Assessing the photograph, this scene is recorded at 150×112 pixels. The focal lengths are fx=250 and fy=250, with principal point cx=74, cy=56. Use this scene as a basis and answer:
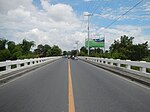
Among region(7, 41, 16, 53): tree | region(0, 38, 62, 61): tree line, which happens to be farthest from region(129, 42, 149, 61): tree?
region(7, 41, 16, 53): tree

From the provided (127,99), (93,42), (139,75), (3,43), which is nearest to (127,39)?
(93,42)

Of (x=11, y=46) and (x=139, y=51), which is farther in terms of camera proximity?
(x=11, y=46)

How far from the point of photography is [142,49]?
308 ft

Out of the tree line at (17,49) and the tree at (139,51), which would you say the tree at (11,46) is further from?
the tree at (139,51)

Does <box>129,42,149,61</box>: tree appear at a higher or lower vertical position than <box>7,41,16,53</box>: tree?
lower

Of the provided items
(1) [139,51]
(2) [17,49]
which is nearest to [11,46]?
(2) [17,49]

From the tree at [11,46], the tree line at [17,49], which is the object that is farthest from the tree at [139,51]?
the tree at [11,46]

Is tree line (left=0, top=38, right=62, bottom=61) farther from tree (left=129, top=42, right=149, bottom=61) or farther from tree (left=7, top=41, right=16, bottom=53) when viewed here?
tree (left=129, top=42, right=149, bottom=61)

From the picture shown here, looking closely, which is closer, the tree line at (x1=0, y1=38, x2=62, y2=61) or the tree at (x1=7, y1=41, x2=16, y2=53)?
the tree line at (x1=0, y1=38, x2=62, y2=61)

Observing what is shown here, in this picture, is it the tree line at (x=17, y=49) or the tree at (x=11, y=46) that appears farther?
the tree at (x=11, y=46)

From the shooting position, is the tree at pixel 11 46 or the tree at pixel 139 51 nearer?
the tree at pixel 139 51

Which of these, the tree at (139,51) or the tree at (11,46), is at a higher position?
the tree at (11,46)

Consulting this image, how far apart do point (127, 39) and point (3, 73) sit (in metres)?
107

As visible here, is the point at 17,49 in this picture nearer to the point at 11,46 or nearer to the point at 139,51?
the point at 11,46
